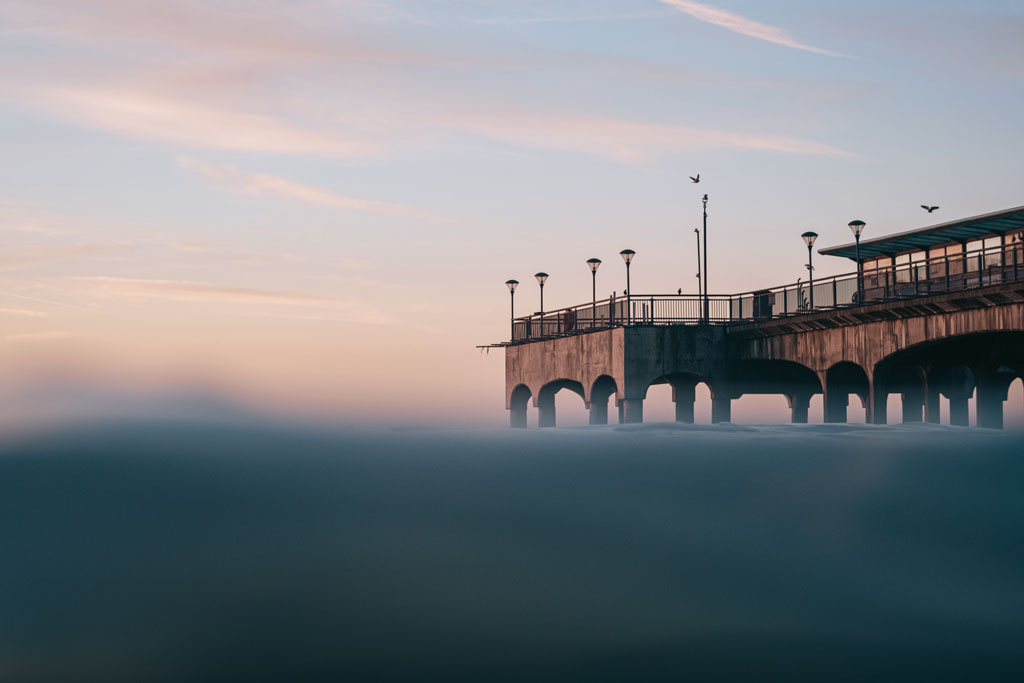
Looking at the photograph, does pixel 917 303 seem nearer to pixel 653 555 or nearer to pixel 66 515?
pixel 653 555

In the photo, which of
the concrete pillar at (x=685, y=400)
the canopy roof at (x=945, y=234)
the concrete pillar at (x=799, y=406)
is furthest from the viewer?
the concrete pillar at (x=799, y=406)

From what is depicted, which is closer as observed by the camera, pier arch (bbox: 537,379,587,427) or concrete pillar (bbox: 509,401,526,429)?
pier arch (bbox: 537,379,587,427)

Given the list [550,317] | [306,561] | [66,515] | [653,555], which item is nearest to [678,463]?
[653,555]

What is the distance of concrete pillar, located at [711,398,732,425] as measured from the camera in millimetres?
54125

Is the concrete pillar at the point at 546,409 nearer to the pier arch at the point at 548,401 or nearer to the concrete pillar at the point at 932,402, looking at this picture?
the pier arch at the point at 548,401

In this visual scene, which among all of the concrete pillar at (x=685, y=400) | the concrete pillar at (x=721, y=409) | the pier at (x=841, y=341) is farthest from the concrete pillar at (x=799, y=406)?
the concrete pillar at (x=721, y=409)

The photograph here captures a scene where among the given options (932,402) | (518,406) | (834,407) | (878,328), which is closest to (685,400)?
(932,402)

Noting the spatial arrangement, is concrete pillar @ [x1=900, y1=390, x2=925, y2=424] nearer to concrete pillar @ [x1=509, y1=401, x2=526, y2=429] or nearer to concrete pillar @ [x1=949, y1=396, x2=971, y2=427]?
concrete pillar @ [x1=949, y1=396, x2=971, y2=427]

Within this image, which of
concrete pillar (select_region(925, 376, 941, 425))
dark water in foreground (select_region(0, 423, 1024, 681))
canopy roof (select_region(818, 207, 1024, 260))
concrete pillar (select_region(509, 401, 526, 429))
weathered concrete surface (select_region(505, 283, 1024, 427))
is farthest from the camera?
concrete pillar (select_region(509, 401, 526, 429))

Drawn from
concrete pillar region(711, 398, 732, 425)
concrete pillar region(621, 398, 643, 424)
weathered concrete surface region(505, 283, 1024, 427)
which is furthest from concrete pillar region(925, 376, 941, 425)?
concrete pillar region(621, 398, 643, 424)

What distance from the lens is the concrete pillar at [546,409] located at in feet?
223

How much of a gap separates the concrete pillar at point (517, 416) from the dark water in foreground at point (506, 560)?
2778 cm

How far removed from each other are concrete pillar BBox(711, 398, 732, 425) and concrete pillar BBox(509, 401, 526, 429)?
823 inches

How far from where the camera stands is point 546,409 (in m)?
68.2
